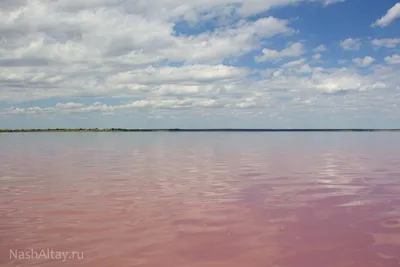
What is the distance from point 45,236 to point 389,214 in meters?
11.6

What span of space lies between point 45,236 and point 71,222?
4.94 feet

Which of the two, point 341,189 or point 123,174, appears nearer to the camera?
point 341,189

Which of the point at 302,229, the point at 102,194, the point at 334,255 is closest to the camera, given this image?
the point at 334,255

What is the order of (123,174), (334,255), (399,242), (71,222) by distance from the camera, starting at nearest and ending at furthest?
(334,255) → (399,242) → (71,222) → (123,174)

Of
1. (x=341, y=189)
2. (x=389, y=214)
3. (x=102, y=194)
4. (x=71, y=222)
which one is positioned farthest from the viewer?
(x=341, y=189)

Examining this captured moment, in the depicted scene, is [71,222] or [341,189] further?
[341,189]

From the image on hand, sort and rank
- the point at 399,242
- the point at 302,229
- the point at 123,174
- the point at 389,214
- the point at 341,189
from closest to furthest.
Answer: the point at 399,242, the point at 302,229, the point at 389,214, the point at 341,189, the point at 123,174

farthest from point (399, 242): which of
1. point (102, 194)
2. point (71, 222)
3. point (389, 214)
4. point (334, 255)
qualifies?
point (102, 194)

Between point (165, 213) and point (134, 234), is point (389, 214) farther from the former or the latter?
point (134, 234)

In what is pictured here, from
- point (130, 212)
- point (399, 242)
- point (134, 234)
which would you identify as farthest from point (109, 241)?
point (399, 242)

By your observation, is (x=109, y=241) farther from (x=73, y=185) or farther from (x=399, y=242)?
(x=73, y=185)

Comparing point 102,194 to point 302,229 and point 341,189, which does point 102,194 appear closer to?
point 302,229

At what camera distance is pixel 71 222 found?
38.2 ft

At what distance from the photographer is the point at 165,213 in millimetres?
12914
